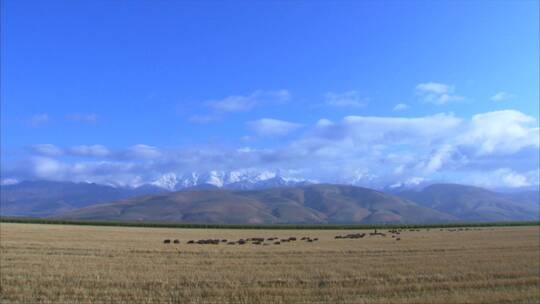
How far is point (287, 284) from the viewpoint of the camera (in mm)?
24344

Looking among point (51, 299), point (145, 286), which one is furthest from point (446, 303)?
point (51, 299)

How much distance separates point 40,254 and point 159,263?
27.0 feet

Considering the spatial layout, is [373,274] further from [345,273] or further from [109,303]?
[109,303]

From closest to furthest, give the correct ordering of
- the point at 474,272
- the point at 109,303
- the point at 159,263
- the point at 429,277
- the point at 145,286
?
the point at 109,303 → the point at 145,286 → the point at 429,277 → the point at 474,272 → the point at 159,263

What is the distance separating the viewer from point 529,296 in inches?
850

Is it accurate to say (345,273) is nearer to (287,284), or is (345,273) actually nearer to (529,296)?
(287,284)

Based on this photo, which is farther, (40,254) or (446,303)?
(40,254)

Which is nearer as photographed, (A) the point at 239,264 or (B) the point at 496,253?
(A) the point at 239,264


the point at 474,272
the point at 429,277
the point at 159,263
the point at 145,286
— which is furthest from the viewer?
the point at 159,263

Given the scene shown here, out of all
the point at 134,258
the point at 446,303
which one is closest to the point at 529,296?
the point at 446,303

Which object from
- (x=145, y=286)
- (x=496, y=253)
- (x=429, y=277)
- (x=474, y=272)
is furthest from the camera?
(x=496, y=253)

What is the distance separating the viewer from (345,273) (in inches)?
1098

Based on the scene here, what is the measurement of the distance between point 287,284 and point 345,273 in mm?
4567

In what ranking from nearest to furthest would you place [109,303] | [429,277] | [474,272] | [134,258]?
[109,303] → [429,277] → [474,272] → [134,258]
